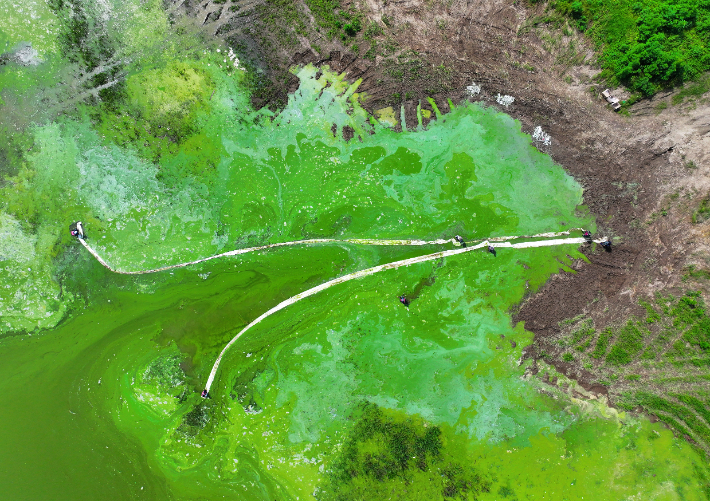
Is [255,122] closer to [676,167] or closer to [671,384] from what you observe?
[676,167]

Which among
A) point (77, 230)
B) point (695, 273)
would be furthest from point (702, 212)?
point (77, 230)

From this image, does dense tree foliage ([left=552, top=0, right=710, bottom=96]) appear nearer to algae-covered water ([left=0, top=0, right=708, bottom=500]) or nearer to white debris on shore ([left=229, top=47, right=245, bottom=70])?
algae-covered water ([left=0, top=0, right=708, bottom=500])

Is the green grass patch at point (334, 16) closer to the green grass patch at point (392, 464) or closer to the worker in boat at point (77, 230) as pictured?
the worker in boat at point (77, 230)

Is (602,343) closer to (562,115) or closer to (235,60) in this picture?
(562,115)

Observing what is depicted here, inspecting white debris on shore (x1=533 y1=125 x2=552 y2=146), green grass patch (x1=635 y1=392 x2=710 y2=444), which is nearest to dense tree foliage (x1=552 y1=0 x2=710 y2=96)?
white debris on shore (x1=533 y1=125 x2=552 y2=146)

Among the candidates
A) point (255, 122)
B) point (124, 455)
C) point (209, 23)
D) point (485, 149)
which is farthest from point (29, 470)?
point (485, 149)
